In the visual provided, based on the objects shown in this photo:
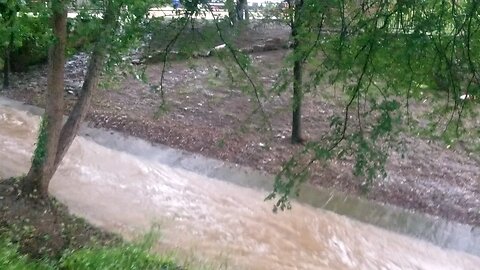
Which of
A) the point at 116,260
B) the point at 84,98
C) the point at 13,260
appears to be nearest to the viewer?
the point at 13,260

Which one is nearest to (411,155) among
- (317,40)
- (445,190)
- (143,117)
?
(445,190)

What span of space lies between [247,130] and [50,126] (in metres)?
2.48

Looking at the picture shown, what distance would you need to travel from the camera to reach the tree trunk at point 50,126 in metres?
7.24

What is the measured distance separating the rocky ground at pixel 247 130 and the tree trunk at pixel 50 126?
43.2 inches

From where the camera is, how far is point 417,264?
810cm

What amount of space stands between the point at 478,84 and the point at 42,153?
445cm

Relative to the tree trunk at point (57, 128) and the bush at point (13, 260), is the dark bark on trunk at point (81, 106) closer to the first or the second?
the tree trunk at point (57, 128)

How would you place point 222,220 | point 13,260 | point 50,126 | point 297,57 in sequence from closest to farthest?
point 13,260, point 297,57, point 50,126, point 222,220

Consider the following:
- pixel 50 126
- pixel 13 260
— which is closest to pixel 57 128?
pixel 50 126

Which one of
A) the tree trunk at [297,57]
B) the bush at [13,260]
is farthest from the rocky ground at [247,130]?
the bush at [13,260]

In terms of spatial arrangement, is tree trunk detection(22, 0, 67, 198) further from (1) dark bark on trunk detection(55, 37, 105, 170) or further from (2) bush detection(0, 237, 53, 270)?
(2) bush detection(0, 237, 53, 270)

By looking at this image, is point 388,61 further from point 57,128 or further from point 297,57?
point 57,128

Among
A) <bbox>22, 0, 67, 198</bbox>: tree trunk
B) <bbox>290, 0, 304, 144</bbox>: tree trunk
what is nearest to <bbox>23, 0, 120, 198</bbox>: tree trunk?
<bbox>22, 0, 67, 198</bbox>: tree trunk

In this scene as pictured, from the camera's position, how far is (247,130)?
28.5 ft
